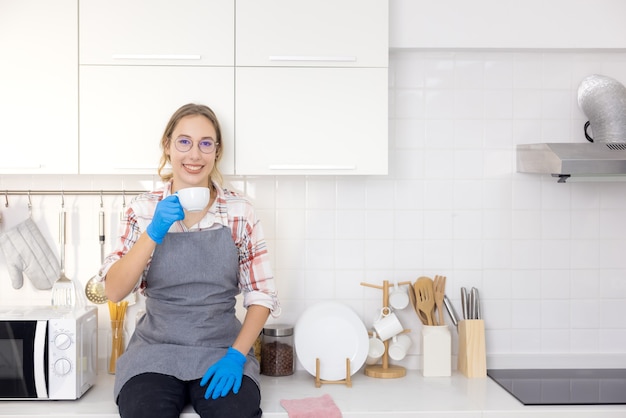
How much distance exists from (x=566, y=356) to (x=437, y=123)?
97 cm

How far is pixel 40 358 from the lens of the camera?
2.27 metres

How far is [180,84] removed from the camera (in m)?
2.37

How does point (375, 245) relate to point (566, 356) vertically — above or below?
above

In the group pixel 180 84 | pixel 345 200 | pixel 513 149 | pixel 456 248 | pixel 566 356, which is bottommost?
pixel 566 356

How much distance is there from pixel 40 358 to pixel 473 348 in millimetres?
1411

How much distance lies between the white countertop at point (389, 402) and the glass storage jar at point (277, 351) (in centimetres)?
3

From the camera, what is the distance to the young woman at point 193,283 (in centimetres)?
215

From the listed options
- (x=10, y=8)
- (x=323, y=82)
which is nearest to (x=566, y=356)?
(x=323, y=82)

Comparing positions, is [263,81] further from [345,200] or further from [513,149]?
[513,149]

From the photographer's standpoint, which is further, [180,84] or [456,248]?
[456,248]

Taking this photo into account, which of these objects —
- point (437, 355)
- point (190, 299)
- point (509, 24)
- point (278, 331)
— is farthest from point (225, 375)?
point (509, 24)

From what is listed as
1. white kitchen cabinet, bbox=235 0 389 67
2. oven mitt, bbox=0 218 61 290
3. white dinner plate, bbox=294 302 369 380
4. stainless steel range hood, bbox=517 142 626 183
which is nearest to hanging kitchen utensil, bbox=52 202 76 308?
oven mitt, bbox=0 218 61 290

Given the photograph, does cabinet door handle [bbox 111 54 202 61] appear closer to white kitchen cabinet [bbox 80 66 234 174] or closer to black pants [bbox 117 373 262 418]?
white kitchen cabinet [bbox 80 66 234 174]

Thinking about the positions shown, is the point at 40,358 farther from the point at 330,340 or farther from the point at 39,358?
the point at 330,340
